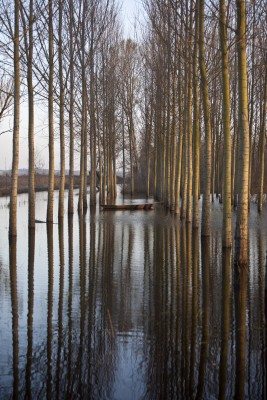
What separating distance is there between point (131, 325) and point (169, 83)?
1685 cm

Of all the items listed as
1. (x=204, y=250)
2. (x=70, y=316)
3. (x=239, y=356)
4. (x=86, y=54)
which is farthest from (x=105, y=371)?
(x=86, y=54)

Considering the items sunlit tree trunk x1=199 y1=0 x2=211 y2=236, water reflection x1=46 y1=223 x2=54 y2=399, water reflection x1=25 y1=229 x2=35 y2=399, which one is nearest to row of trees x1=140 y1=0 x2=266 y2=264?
sunlit tree trunk x1=199 y1=0 x2=211 y2=236

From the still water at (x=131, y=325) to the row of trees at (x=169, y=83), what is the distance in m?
1.91

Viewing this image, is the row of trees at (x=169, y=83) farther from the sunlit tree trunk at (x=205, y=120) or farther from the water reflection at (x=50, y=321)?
the water reflection at (x=50, y=321)

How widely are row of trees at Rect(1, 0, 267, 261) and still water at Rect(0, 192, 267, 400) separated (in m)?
1.91

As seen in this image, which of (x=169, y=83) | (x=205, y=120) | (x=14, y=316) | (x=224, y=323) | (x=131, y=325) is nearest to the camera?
(x=131, y=325)

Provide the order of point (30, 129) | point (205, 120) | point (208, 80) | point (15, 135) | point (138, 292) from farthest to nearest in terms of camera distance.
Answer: point (208, 80)
point (30, 129)
point (205, 120)
point (15, 135)
point (138, 292)

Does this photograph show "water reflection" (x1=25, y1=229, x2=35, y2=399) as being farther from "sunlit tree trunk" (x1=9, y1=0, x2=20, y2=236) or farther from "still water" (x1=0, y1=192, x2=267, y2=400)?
"sunlit tree trunk" (x1=9, y1=0, x2=20, y2=236)

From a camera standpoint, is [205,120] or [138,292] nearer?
[138,292]

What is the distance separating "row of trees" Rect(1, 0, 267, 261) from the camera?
11.1 m

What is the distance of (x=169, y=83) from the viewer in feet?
68.8

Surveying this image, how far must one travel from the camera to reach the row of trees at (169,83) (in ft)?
36.3

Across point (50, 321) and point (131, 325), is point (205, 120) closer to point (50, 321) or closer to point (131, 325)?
point (131, 325)

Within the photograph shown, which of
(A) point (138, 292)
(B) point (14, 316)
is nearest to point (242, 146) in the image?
Result: (A) point (138, 292)
